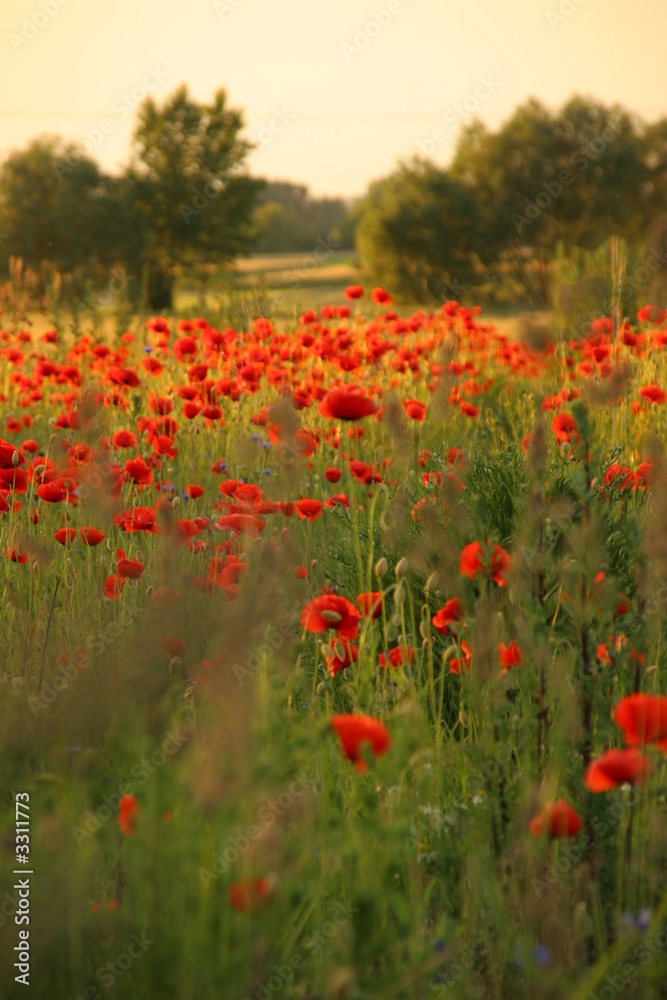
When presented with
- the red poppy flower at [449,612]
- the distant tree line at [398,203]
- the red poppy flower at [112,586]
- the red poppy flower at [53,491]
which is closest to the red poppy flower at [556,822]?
the red poppy flower at [449,612]

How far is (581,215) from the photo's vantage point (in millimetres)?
31688

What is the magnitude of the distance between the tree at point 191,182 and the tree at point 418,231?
9.98 m

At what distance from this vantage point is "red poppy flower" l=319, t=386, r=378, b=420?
2021 mm

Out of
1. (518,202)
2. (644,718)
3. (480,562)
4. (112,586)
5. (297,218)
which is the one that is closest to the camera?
(644,718)

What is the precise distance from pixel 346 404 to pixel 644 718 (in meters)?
1.09

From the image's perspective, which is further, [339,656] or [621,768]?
[339,656]

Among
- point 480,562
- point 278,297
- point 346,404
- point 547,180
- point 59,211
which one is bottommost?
point 480,562

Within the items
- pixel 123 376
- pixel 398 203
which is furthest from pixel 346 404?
pixel 398 203

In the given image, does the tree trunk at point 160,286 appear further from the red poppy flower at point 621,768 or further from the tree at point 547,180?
the red poppy flower at point 621,768

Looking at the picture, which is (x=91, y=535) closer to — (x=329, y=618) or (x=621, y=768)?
(x=329, y=618)

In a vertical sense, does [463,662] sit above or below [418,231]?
below

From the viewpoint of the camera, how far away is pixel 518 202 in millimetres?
29891

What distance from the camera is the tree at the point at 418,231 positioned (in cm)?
2669

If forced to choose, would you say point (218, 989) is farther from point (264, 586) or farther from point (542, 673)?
point (542, 673)
